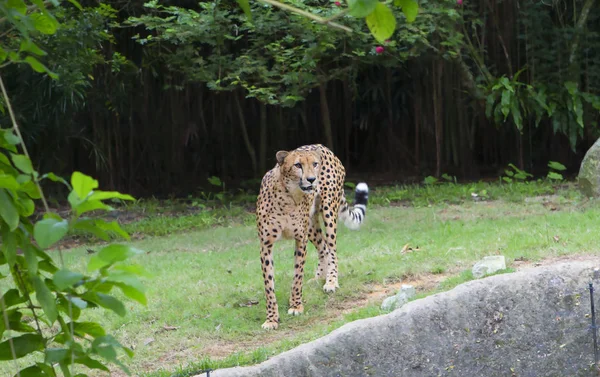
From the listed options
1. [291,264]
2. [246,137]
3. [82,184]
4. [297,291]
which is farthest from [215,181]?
[82,184]

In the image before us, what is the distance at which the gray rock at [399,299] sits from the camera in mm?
5879

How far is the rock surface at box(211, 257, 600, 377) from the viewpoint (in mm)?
4980

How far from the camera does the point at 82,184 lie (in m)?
1.69

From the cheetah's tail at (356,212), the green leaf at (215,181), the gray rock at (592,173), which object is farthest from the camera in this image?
the green leaf at (215,181)

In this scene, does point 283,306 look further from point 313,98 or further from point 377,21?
point 313,98

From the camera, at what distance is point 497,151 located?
47.0 ft

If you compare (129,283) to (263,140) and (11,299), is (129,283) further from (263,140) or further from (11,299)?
(263,140)

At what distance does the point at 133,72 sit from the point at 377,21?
11181 mm

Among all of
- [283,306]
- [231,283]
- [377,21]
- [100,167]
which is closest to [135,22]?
[100,167]

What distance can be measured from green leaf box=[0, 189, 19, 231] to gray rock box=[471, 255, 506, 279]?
4721 mm

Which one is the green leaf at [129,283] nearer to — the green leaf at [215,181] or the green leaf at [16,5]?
the green leaf at [16,5]

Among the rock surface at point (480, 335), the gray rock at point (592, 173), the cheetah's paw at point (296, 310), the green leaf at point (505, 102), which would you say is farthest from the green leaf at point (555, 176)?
the cheetah's paw at point (296, 310)

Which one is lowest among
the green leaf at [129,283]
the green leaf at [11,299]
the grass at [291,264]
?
the grass at [291,264]

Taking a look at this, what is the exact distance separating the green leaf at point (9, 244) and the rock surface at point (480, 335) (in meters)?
3.04
